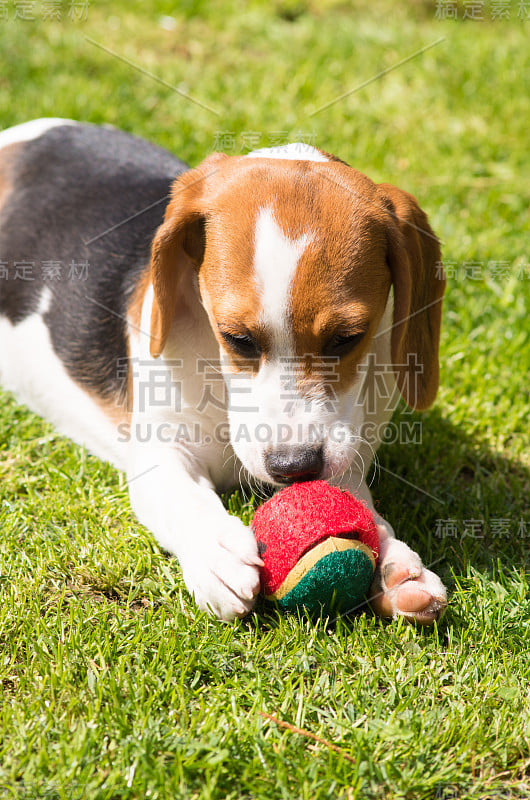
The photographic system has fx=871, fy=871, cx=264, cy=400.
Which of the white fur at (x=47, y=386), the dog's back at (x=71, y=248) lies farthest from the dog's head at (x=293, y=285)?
the white fur at (x=47, y=386)

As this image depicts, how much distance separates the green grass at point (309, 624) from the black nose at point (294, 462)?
0.57m

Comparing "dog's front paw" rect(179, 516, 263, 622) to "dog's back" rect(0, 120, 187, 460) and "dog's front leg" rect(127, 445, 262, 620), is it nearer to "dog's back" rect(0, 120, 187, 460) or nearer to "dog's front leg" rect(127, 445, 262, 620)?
"dog's front leg" rect(127, 445, 262, 620)

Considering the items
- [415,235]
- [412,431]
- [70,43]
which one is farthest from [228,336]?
[70,43]

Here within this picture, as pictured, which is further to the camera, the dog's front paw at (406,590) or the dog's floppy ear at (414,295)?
the dog's floppy ear at (414,295)

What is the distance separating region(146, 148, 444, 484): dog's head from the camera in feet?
10.9

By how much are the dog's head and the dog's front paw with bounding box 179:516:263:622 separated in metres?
0.28

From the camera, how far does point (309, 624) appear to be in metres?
3.35

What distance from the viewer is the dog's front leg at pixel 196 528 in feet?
10.9

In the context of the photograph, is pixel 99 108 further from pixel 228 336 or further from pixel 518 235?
pixel 228 336

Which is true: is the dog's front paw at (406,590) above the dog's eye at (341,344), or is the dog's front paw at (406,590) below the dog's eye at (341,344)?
below

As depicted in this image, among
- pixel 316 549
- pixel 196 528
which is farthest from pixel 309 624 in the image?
pixel 196 528

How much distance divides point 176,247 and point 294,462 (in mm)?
1123

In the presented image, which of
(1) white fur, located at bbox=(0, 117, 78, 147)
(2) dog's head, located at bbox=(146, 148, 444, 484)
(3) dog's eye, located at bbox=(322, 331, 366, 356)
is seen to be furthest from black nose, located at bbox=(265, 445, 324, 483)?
(1) white fur, located at bbox=(0, 117, 78, 147)

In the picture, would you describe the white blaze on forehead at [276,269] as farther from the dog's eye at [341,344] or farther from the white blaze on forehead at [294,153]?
the white blaze on forehead at [294,153]
